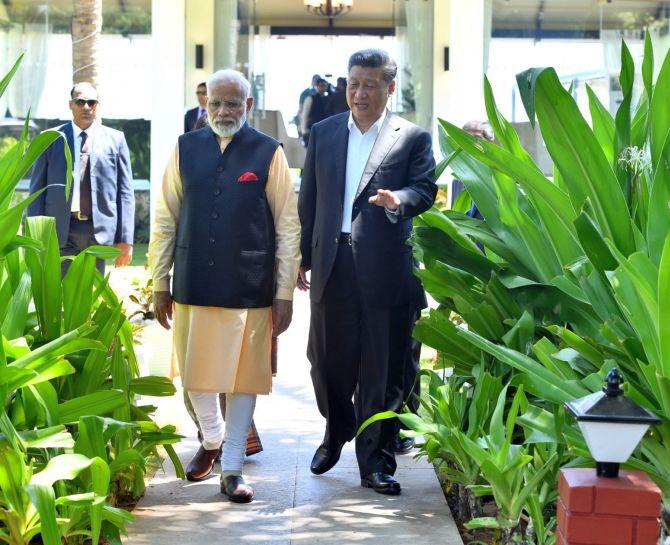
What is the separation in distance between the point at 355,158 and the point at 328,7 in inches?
459

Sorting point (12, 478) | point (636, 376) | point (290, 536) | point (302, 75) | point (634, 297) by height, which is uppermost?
point (302, 75)

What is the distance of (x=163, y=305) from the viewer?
17.9ft

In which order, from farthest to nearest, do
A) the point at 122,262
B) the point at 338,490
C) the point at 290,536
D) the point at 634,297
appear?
the point at 122,262
the point at 338,490
the point at 290,536
the point at 634,297

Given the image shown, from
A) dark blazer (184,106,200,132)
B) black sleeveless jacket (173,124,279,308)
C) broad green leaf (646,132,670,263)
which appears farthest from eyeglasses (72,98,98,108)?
broad green leaf (646,132,670,263)

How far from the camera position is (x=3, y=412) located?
389 centimetres

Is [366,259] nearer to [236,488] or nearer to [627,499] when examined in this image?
[236,488]

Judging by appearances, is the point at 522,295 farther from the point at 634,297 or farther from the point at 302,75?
A: the point at 302,75

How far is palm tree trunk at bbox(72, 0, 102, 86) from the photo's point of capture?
12.8 meters

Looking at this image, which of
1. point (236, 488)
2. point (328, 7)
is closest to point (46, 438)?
point (236, 488)

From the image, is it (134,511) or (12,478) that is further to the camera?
(134,511)

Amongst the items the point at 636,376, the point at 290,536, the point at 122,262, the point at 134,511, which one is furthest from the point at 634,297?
the point at 122,262

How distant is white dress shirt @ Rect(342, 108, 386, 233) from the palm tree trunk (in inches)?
307

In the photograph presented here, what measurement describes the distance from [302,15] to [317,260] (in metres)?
12.2


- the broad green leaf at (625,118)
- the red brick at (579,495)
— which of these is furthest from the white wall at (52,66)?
the red brick at (579,495)
